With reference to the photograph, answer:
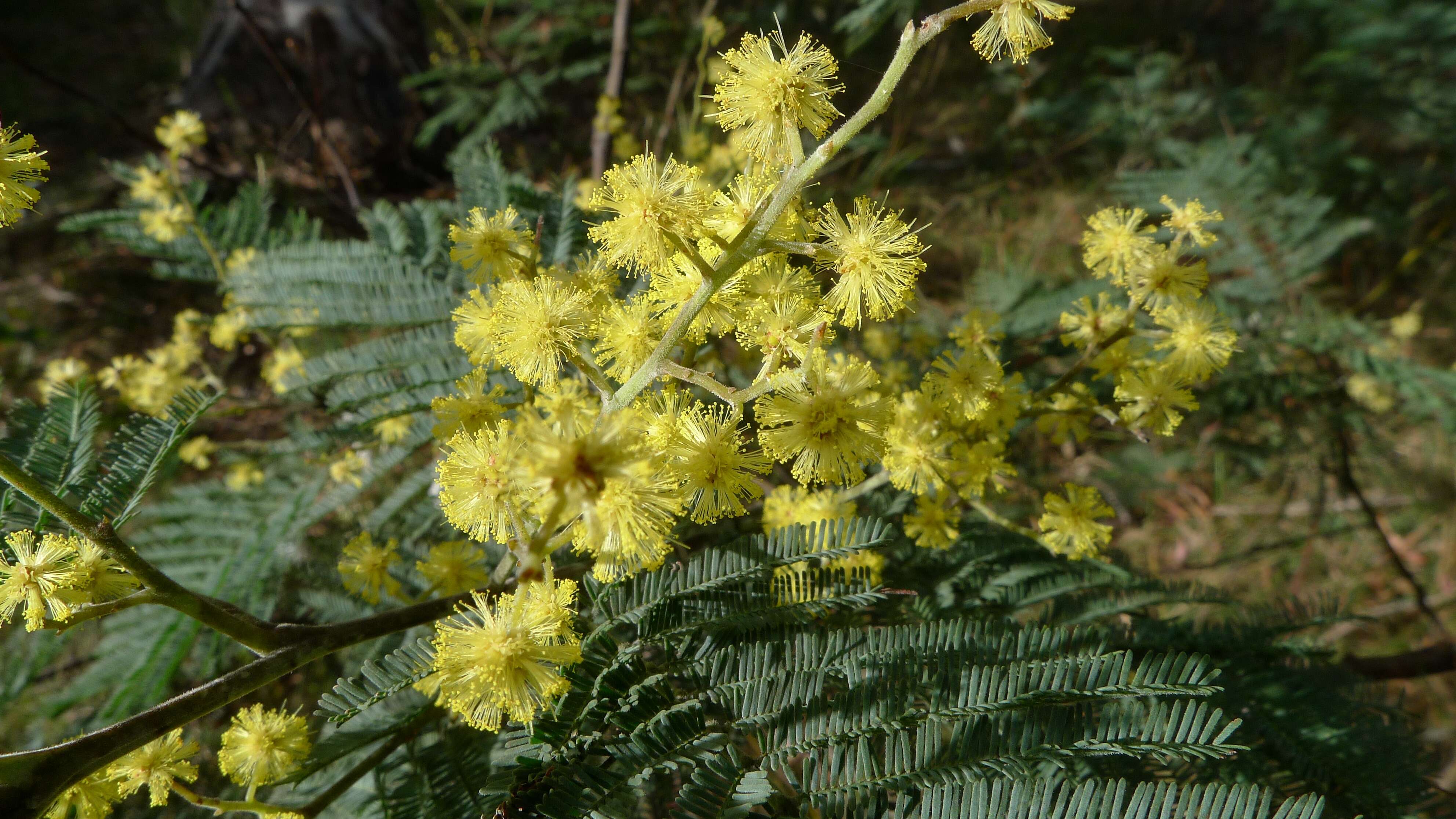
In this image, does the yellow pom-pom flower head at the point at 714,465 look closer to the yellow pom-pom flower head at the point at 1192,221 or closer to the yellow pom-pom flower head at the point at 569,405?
the yellow pom-pom flower head at the point at 569,405

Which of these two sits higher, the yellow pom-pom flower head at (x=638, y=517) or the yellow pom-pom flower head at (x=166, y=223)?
the yellow pom-pom flower head at (x=166, y=223)

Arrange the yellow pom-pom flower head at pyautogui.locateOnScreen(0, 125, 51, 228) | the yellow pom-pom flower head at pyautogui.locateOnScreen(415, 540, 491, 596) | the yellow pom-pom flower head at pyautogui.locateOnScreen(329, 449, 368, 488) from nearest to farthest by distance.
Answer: the yellow pom-pom flower head at pyautogui.locateOnScreen(0, 125, 51, 228) < the yellow pom-pom flower head at pyautogui.locateOnScreen(415, 540, 491, 596) < the yellow pom-pom flower head at pyautogui.locateOnScreen(329, 449, 368, 488)

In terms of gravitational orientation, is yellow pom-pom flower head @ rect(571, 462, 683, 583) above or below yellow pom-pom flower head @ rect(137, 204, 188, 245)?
below

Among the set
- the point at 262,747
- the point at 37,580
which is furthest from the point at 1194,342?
the point at 37,580

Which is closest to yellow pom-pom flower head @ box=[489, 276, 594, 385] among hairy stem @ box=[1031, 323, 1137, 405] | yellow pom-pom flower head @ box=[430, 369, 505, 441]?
yellow pom-pom flower head @ box=[430, 369, 505, 441]

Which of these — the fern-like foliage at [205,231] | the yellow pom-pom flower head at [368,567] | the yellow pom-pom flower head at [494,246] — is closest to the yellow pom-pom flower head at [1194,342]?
the yellow pom-pom flower head at [494,246]

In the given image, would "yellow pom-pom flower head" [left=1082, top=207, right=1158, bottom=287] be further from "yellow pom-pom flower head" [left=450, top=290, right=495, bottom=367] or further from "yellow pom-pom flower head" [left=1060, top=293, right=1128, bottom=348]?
"yellow pom-pom flower head" [left=450, top=290, right=495, bottom=367]
